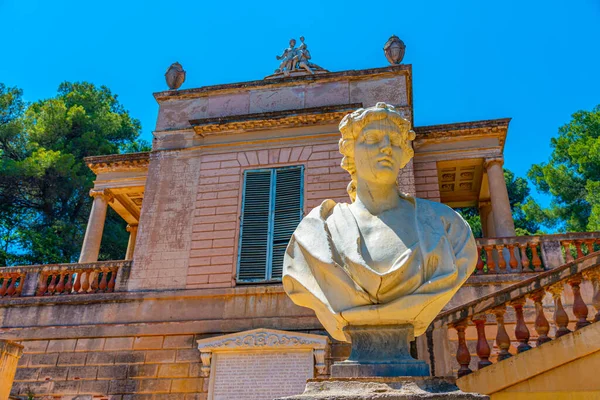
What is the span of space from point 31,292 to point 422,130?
365 inches

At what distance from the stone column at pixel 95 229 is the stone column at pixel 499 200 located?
924 cm

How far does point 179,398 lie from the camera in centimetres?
901

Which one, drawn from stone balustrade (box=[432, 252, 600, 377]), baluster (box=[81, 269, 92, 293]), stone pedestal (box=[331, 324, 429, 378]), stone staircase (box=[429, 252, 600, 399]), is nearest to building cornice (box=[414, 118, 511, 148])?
stone balustrade (box=[432, 252, 600, 377])

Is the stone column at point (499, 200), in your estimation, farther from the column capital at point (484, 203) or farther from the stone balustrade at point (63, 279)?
the stone balustrade at point (63, 279)

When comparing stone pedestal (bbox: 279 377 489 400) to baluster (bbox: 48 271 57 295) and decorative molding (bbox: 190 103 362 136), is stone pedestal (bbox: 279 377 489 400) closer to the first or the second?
decorative molding (bbox: 190 103 362 136)

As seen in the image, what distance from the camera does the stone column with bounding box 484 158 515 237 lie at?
1156 cm

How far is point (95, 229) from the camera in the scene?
42.8 feet

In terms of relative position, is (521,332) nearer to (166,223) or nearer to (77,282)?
(166,223)

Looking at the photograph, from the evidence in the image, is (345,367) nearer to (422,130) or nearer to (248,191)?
(248,191)

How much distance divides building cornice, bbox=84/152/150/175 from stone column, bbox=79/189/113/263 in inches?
25.6

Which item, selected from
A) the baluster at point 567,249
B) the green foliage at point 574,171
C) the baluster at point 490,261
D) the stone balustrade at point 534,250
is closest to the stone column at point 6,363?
the stone balustrade at point 534,250

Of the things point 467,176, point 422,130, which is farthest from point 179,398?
point 467,176

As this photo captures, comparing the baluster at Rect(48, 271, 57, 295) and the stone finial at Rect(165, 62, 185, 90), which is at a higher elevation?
the stone finial at Rect(165, 62, 185, 90)

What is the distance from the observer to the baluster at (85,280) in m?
10.4
